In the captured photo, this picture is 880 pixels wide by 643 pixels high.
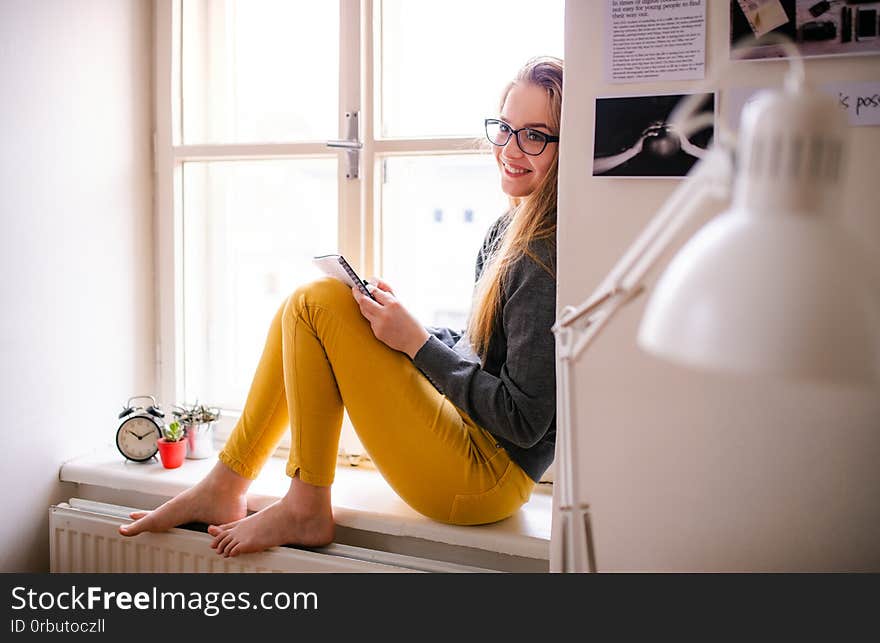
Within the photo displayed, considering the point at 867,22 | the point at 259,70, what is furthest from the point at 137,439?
the point at 867,22

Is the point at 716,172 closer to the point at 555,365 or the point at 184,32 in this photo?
the point at 555,365

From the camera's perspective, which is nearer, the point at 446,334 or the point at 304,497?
the point at 304,497

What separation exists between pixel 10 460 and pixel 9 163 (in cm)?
62

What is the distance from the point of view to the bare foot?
4.83 feet

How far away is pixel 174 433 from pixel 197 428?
0.07 metres

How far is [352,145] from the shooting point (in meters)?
1.76

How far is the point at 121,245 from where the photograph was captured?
1901mm

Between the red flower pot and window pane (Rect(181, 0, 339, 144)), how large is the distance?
76 cm

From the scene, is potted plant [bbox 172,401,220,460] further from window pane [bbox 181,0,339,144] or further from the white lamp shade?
the white lamp shade

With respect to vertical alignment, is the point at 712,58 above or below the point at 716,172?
above

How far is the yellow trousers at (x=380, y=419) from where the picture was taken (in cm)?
143

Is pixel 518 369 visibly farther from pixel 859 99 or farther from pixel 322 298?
pixel 859 99

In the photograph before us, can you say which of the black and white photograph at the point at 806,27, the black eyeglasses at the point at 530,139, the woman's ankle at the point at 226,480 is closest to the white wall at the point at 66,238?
the woman's ankle at the point at 226,480
